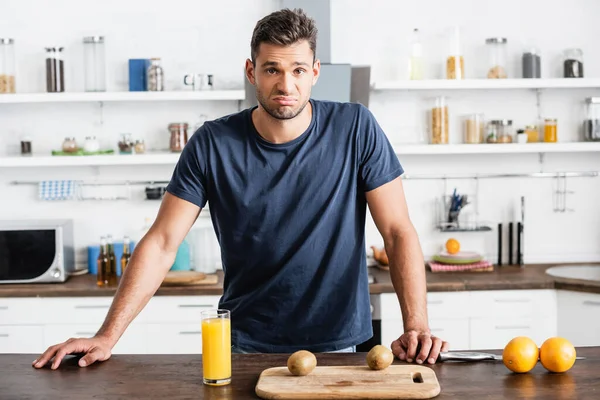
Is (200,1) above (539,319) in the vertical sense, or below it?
above

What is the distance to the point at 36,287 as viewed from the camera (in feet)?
13.3

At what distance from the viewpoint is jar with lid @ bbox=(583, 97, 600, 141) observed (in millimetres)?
4496

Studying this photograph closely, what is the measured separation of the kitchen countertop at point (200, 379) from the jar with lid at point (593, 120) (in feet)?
8.67

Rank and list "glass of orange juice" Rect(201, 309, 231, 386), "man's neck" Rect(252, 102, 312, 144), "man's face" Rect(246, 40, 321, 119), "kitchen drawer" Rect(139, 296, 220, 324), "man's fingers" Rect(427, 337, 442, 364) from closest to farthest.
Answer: "glass of orange juice" Rect(201, 309, 231, 386), "man's fingers" Rect(427, 337, 442, 364), "man's face" Rect(246, 40, 321, 119), "man's neck" Rect(252, 102, 312, 144), "kitchen drawer" Rect(139, 296, 220, 324)

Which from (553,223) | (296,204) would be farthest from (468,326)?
(296,204)

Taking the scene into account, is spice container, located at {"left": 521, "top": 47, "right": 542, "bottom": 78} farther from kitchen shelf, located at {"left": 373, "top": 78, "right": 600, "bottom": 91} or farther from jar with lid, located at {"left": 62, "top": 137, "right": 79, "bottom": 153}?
jar with lid, located at {"left": 62, "top": 137, "right": 79, "bottom": 153}

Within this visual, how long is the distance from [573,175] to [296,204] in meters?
2.79

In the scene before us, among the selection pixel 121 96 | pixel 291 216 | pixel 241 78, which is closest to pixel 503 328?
pixel 241 78

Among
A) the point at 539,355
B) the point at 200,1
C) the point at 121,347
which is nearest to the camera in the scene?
the point at 539,355

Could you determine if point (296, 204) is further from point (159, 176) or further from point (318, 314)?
point (159, 176)

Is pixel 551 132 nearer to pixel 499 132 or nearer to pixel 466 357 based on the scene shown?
pixel 499 132

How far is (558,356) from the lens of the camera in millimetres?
1861

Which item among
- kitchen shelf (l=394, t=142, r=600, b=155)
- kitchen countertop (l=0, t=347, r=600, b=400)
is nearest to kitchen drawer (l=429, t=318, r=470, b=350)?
kitchen shelf (l=394, t=142, r=600, b=155)

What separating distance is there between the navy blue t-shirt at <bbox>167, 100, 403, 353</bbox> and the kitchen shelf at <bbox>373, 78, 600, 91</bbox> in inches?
78.2
